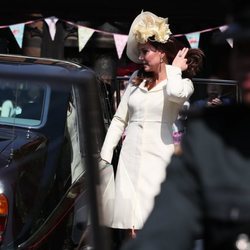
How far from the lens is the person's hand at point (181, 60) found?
389 centimetres

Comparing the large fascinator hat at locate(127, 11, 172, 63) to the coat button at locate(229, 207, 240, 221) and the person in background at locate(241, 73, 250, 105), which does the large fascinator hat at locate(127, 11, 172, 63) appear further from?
the coat button at locate(229, 207, 240, 221)

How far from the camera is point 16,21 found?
9930 mm

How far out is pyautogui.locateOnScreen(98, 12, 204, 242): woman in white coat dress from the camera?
377cm

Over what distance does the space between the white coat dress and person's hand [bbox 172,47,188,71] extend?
0.06 meters

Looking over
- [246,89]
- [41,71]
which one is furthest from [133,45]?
[246,89]

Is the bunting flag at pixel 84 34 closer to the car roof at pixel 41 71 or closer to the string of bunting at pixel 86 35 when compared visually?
the string of bunting at pixel 86 35

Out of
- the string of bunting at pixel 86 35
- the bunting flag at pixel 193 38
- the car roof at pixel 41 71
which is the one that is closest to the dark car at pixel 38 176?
the car roof at pixel 41 71

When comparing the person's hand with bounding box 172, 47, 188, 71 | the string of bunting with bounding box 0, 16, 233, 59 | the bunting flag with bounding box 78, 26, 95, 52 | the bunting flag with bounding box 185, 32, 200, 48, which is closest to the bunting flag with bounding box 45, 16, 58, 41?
the string of bunting with bounding box 0, 16, 233, 59

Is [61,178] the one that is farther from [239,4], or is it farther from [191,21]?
[191,21]

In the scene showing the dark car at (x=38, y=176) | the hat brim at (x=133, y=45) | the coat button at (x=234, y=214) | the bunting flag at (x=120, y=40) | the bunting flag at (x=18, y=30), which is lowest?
the dark car at (x=38, y=176)

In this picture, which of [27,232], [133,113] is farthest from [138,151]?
[27,232]

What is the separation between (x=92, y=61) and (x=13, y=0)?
1.57 meters

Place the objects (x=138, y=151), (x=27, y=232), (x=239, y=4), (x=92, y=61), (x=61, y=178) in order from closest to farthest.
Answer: (x=239, y=4)
(x=27, y=232)
(x=61, y=178)
(x=138, y=151)
(x=92, y=61)

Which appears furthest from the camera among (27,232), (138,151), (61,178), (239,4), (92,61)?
(92,61)
